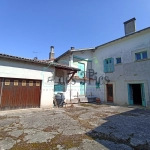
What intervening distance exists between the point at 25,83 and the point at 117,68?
8.83 m

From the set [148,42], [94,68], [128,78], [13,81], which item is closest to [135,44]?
[148,42]

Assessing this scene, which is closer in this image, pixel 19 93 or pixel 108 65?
pixel 19 93

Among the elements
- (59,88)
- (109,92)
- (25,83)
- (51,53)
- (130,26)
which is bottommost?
(109,92)

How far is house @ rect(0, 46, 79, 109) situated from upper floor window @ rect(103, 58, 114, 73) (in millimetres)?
5782

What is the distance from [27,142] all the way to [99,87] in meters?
10.8

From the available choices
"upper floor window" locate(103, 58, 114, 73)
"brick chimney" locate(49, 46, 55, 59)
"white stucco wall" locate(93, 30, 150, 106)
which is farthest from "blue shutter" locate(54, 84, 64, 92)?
"brick chimney" locate(49, 46, 55, 59)

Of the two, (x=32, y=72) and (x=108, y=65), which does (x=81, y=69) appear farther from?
(x=32, y=72)

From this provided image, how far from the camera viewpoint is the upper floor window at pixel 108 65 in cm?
1170

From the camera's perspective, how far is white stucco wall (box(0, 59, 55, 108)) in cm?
711

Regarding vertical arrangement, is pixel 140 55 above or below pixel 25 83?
above

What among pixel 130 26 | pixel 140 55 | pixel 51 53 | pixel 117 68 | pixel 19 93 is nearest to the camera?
pixel 19 93

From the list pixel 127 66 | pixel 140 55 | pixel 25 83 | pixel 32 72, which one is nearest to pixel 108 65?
pixel 127 66

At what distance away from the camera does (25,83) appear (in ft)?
26.0

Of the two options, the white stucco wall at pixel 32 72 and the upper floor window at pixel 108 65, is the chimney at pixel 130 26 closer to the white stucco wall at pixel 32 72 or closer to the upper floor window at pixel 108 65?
the upper floor window at pixel 108 65
